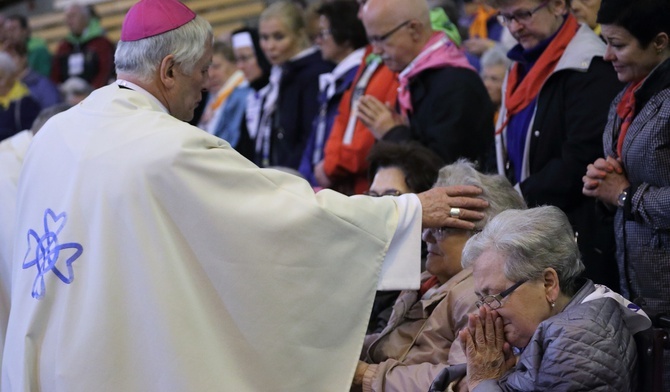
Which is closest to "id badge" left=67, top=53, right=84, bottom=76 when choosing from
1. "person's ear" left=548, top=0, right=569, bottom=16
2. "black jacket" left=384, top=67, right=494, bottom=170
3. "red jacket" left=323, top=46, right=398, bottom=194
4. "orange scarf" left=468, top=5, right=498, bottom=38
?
"orange scarf" left=468, top=5, right=498, bottom=38

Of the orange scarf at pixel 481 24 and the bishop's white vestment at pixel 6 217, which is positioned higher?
the bishop's white vestment at pixel 6 217

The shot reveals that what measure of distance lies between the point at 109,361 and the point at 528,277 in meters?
1.41

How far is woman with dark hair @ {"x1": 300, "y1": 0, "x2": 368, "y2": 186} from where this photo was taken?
20.8 ft

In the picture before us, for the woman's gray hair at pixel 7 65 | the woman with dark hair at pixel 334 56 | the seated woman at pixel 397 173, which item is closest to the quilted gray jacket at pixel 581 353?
the seated woman at pixel 397 173

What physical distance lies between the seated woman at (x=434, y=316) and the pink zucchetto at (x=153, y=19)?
44.3 inches

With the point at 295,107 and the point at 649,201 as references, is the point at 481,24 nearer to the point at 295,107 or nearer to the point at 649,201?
the point at 295,107

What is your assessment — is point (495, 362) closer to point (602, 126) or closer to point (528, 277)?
point (528, 277)

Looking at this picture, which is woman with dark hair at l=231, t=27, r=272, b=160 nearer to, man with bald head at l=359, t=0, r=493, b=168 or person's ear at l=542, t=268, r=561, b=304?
man with bald head at l=359, t=0, r=493, b=168

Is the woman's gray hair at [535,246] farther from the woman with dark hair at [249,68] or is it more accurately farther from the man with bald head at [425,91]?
the woman with dark hair at [249,68]

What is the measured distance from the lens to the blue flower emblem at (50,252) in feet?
12.6

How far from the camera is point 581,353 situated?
10.0ft

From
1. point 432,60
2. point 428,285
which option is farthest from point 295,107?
point 428,285

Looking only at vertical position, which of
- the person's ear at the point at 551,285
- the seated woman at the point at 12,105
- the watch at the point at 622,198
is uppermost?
the person's ear at the point at 551,285

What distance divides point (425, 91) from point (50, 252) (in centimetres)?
218
